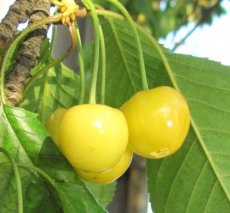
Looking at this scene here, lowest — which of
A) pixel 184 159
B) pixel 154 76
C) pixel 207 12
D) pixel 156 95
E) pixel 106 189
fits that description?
pixel 207 12

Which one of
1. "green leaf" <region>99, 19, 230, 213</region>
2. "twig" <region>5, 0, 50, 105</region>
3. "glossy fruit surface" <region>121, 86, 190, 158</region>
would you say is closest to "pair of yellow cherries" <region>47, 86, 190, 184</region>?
"glossy fruit surface" <region>121, 86, 190, 158</region>

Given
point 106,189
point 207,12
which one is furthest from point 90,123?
A: point 207,12

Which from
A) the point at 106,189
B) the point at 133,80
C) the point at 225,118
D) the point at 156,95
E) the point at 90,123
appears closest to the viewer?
the point at 90,123

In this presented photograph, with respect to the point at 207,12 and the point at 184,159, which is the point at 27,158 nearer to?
the point at 184,159

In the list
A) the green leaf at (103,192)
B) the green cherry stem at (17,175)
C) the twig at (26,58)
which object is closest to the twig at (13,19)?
the twig at (26,58)

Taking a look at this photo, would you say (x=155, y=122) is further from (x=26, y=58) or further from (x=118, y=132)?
(x=26, y=58)

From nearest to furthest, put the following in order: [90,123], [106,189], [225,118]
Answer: [90,123], [225,118], [106,189]

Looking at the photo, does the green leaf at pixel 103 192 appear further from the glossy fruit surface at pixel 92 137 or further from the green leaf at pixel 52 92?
the glossy fruit surface at pixel 92 137
